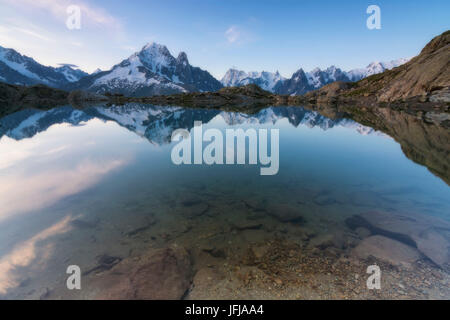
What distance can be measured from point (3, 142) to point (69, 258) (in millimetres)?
35386

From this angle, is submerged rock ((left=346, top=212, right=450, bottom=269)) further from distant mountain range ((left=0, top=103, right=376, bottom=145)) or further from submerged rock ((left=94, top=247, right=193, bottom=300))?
distant mountain range ((left=0, top=103, right=376, bottom=145))

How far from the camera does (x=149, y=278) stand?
870cm

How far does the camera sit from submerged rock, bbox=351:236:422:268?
31.9 feet

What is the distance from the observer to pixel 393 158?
2614 cm

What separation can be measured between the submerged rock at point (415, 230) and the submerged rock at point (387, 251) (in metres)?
0.55

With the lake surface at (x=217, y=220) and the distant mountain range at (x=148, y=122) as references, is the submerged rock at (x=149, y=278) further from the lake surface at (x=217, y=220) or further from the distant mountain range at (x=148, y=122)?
the distant mountain range at (x=148, y=122)

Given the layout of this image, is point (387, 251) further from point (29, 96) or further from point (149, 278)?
point (29, 96)

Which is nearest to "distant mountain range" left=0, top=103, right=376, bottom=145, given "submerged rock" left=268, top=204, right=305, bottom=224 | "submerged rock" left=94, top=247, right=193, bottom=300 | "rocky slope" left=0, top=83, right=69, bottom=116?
"submerged rock" left=268, top=204, right=305, bottom=224

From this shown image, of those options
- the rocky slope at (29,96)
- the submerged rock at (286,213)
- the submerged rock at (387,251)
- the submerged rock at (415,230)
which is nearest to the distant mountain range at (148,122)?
the submerged rock at (286,213)

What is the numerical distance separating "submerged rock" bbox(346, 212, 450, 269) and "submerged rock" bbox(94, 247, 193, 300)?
33.8 ft

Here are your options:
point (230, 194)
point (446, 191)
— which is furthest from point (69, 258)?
point (446, 191)

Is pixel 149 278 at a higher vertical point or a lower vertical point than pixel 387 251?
lower

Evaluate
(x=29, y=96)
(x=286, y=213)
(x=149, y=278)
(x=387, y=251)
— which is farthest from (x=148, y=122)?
(x=29, y=96)

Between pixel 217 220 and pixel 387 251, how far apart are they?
908 cm
